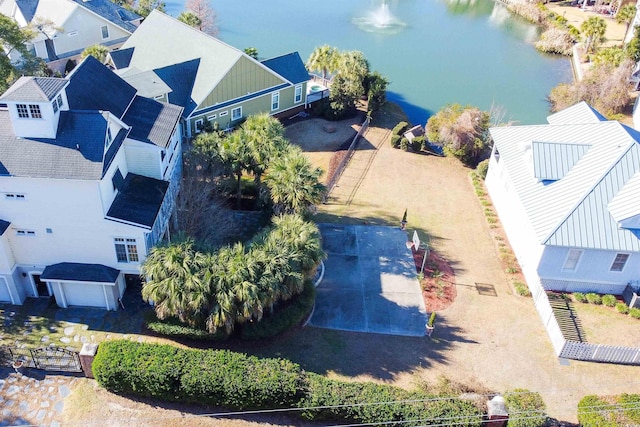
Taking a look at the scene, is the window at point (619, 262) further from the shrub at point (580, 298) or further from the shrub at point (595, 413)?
the shrub at point (595, 413)

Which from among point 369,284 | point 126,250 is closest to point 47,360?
point 126,250

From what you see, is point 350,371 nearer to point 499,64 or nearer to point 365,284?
point 365,284

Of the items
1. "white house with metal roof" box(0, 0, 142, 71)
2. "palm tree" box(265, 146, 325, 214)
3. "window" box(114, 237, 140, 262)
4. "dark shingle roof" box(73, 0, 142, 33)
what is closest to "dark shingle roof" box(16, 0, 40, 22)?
"white house with metal roof" box(0, 0, 142, 71)

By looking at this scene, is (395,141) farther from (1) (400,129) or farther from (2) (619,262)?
(2) (619,262)

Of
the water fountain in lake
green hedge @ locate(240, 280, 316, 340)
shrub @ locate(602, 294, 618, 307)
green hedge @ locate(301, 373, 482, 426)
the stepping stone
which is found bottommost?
green hedge @ locate(301, 373, 482, 426)

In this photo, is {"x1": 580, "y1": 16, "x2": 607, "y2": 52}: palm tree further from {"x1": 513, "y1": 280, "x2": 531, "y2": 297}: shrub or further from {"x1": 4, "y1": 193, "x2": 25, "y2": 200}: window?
{"x1": 4, "y1": 193, "x2": 25, "y2": 200}: window
